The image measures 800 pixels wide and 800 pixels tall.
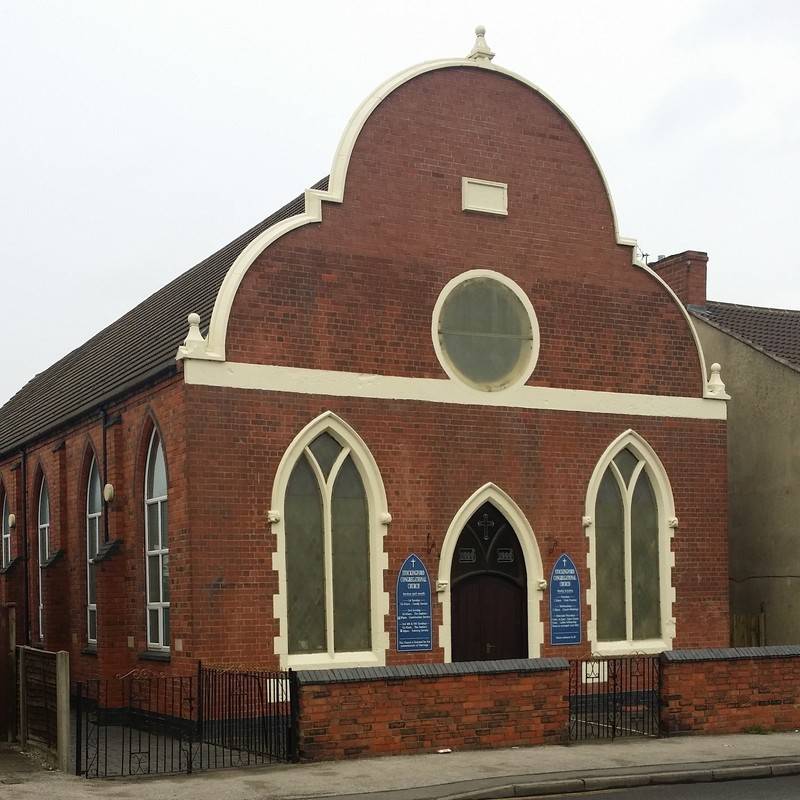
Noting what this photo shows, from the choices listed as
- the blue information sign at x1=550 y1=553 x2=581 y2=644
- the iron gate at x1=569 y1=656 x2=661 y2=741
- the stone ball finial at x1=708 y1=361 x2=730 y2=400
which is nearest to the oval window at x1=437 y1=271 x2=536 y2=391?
the blue information sign at x1=550 y1=553 x2=581 y2=644

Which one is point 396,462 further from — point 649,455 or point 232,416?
point 649,455

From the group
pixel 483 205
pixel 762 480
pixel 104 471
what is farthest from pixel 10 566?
pixel 762 480

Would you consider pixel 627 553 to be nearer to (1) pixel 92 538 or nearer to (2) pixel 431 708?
(2) pixel 431 708

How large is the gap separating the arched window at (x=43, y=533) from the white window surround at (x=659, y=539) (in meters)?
11.3

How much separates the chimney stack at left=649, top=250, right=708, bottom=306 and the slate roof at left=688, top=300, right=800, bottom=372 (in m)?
0.32

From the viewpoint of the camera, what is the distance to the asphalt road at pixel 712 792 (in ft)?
45.1

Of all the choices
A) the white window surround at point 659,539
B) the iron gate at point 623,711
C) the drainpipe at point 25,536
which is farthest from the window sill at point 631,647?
the drainpipe at point 25,536

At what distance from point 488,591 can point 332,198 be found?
6.68 m

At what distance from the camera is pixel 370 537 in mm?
20469

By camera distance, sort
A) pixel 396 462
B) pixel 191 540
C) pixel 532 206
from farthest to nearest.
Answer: pixel 532 206, pixel 396 462, pixel 191 540

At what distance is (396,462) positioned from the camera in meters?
20.7

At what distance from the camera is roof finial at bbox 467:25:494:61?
22.5 meters

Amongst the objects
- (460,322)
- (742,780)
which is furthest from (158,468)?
(742,780)

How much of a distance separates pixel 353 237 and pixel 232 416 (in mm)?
3509
